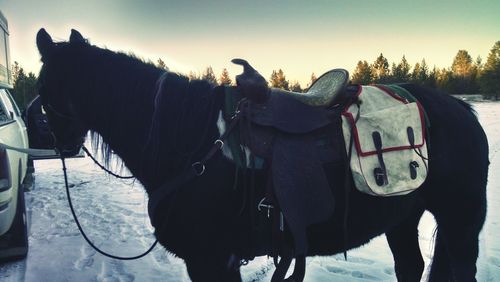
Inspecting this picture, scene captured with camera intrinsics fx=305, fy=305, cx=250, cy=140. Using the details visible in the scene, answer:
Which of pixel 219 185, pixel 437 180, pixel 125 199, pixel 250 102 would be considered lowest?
pixel 125 199

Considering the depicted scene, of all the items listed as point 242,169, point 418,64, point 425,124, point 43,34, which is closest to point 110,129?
point 43,34

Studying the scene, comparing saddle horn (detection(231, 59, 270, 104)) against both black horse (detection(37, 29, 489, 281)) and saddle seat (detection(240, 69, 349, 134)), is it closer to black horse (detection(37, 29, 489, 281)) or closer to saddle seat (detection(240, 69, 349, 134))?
saddle seat (detection(240, 69, 349, 134))

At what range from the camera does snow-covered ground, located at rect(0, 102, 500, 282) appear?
9.53ft

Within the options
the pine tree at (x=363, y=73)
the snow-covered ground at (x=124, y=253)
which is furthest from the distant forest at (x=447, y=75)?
the snow-covered ground at (x=124, y=253)

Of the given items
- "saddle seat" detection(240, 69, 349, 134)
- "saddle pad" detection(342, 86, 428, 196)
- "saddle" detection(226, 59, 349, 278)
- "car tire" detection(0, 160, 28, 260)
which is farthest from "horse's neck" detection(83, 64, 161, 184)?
"car tire" detection(0, 160, 28, 260)

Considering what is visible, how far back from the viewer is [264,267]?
3109 mm

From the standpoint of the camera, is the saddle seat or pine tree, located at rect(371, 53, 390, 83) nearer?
the saddle seat

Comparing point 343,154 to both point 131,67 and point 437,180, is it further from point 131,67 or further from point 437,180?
point 131,67

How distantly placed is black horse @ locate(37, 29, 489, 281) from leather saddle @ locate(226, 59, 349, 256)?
0.36ft

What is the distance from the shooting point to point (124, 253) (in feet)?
11.1

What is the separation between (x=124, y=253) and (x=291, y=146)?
8.75ft

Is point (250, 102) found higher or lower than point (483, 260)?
higher

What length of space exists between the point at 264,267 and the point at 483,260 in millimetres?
2159

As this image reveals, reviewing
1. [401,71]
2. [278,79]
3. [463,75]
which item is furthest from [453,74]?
[278,79]
